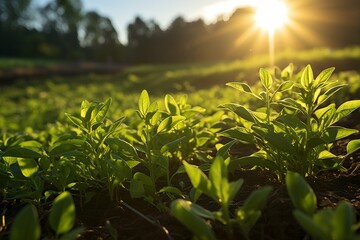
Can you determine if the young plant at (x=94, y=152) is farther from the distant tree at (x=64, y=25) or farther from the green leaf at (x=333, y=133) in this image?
the distant tree at (x=64, y=25)

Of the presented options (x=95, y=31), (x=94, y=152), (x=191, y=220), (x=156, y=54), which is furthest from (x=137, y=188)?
(x=95, y=31)

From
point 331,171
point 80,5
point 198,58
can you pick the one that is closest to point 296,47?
point 198,58

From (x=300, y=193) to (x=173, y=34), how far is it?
161 feet

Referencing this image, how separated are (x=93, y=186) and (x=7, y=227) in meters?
0.43

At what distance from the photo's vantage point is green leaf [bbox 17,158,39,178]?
1593 millimetres

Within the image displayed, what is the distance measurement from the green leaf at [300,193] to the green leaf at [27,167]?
108cm

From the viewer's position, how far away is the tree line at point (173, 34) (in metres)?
30.8

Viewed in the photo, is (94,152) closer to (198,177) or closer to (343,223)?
(198,177)

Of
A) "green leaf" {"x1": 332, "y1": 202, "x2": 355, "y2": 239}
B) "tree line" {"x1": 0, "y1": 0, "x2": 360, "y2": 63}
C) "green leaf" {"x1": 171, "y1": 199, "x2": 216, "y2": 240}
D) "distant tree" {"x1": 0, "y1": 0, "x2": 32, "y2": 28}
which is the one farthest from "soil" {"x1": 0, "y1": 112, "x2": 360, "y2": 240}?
"distant tree" {"x1": 0, "y1": 0, "x2": 32, "y2": 28}

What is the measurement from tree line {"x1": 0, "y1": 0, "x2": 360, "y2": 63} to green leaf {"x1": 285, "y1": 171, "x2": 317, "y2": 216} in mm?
8656

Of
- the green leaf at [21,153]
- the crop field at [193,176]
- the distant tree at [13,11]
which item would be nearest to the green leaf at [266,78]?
the crop field at [193,176]

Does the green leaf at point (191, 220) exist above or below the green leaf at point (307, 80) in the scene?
below

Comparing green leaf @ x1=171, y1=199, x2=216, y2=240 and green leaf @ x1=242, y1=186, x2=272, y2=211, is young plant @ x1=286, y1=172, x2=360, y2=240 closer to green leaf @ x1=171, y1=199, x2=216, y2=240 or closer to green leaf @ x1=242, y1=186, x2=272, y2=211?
green leaf @ x1=242, y1=186, x2=272, y2=211

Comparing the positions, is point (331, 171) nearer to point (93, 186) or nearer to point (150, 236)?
point (150, 236)
